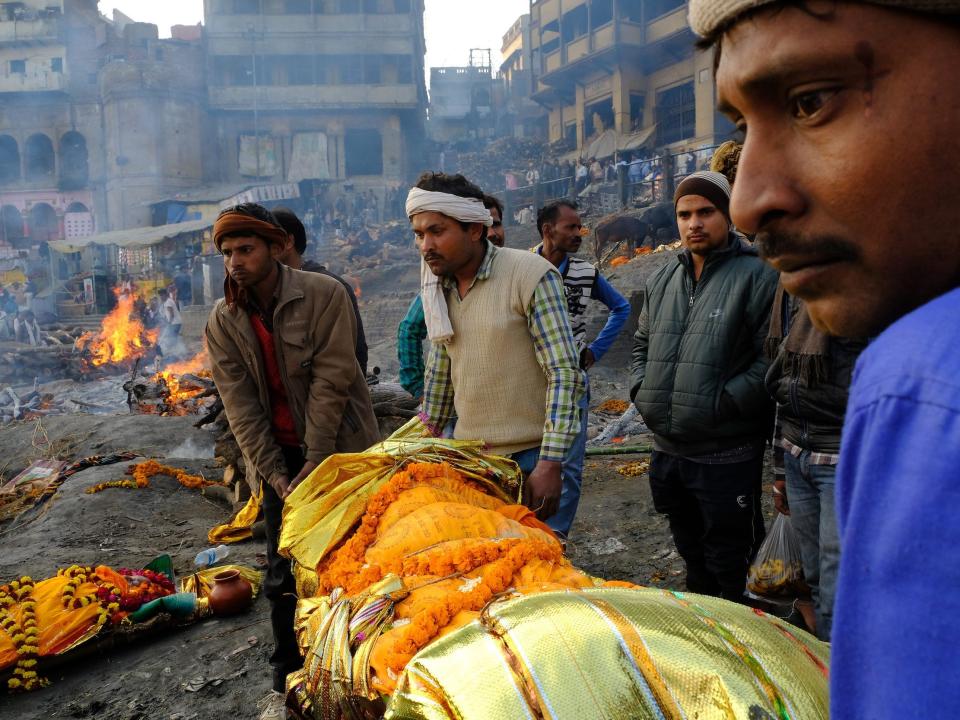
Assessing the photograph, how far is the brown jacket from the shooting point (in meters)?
3.50

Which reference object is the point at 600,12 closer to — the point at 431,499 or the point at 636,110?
the point at 636,110

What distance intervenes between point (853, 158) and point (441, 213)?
Result: 254cm

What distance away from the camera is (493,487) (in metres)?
2.92

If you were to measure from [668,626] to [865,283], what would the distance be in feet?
2.83

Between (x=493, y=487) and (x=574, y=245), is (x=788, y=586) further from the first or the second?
(x=574, y=245)

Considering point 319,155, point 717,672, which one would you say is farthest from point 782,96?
point 319,155

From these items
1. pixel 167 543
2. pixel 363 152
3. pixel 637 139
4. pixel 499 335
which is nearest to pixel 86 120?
pixel 363 152

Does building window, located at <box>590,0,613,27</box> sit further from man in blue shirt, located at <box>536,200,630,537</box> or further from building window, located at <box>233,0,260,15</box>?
man in blue shirt, located at <box>536,200,630,537</box>

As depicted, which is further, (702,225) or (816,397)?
(702,225)

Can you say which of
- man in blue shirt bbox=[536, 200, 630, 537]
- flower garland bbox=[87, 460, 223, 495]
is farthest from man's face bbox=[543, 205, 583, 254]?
flower garland bbox=[87, 460, 223, 495]

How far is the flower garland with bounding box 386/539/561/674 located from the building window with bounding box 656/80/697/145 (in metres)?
29.9

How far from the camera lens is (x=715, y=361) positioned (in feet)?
10.4

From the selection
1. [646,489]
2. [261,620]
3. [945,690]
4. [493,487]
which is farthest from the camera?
[646,489]

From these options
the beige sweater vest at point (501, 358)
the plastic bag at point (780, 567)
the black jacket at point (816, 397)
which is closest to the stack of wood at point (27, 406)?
the beige sweater vest at point (501, 358)
